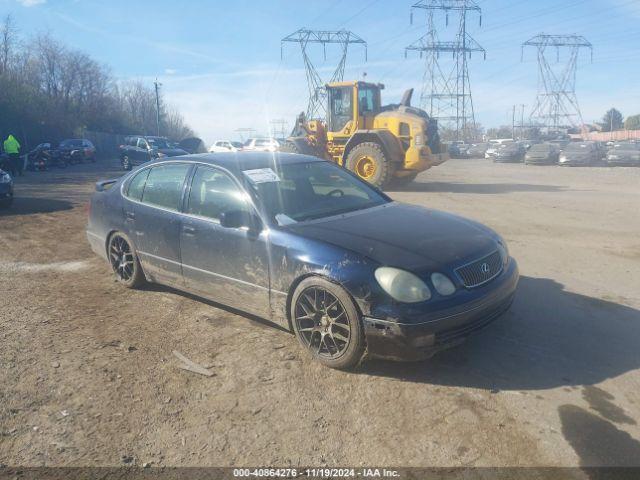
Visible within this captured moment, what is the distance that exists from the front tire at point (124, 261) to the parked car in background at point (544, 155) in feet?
101

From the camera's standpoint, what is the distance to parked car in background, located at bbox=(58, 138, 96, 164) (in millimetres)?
29703

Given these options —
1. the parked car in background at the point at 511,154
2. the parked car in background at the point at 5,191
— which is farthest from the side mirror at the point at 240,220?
the parked car in background at the point at 511,154

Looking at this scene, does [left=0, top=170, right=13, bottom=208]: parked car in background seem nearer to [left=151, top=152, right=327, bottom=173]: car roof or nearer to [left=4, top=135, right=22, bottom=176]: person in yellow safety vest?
[left=151, top=152, right=327, bottom=173]: car roof

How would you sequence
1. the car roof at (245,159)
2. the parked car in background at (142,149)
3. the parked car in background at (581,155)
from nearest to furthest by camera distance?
the car roof at (245,159) < the parked car in background at (142,149) < the parked car in background at (581,155)

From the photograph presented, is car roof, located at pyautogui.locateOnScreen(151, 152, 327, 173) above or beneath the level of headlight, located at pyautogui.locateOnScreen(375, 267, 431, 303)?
above

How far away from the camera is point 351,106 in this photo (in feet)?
48.1

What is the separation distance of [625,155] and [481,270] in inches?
1166

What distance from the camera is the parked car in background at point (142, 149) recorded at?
76.7ft

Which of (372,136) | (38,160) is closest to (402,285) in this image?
(372,136)

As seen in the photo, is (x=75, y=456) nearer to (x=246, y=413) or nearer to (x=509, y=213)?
(x=246, y=413)

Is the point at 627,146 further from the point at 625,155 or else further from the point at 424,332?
the point at 424,332

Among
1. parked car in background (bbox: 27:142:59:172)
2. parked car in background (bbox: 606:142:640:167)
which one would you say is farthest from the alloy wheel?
parked car in background (bbox: 606:142:640:167)

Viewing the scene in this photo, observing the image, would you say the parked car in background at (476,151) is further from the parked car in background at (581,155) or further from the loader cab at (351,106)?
the loader cab at (351,106)

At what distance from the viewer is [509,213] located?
1003cm
